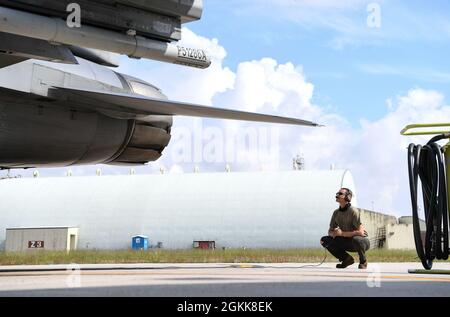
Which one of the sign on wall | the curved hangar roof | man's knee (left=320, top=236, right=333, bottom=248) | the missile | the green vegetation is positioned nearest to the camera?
the missile

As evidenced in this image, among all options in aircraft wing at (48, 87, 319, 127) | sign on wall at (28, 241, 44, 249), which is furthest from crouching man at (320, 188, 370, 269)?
sign on wall at (28, 241, 44, 249)

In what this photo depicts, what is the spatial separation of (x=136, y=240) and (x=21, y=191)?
10708 mm

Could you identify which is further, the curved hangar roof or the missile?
the curved hangar roof

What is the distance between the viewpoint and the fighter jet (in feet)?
25.9

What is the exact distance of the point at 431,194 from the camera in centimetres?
720

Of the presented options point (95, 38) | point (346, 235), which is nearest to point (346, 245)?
point (346, 235)

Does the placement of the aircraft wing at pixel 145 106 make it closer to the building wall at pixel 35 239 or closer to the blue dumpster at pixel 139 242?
the blue dumpster at pixel 139 242

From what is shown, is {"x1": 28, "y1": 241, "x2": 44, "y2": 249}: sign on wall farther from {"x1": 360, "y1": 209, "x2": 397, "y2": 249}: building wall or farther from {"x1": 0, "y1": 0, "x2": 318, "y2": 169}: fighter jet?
{"x1": 0, "y1": 0, "x2": 318, "y2": 169}: fighter jet

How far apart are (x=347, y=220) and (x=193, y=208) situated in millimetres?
29008

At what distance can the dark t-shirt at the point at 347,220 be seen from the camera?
10156 mm

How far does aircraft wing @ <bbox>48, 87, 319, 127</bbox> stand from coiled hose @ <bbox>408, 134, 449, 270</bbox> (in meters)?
3.29
